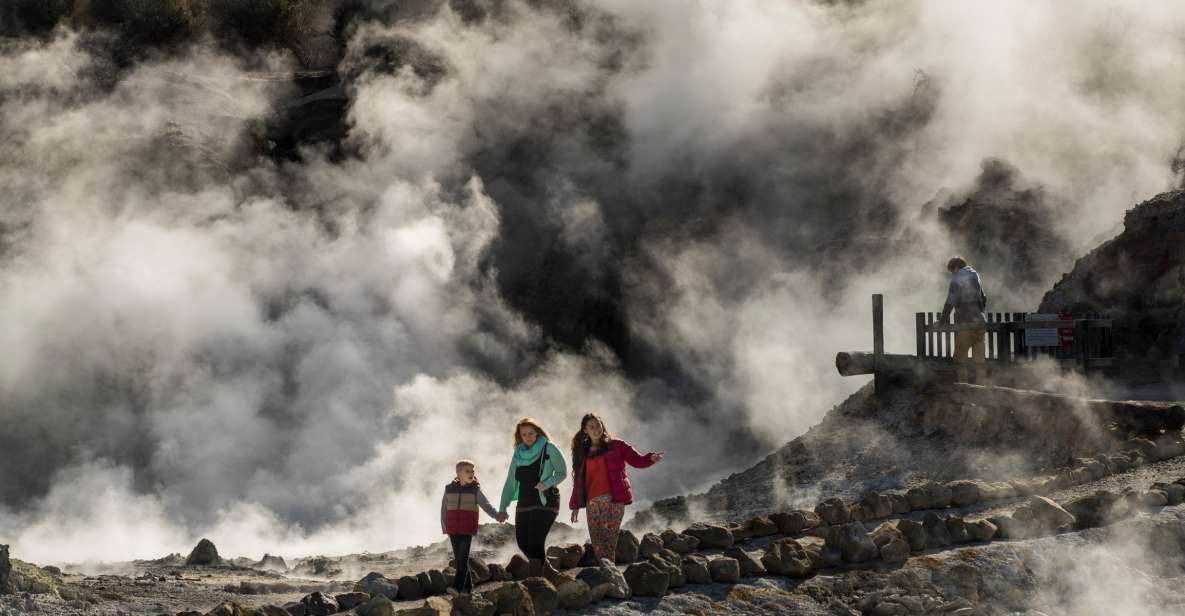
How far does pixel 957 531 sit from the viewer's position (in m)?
6.37

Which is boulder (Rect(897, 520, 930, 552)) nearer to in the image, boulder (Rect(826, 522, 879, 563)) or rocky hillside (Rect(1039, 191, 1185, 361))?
boulder (Rect(826, 522, 879, 563))

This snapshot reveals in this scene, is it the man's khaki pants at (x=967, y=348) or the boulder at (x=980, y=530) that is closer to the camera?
the boulder at (x=980, y=530)

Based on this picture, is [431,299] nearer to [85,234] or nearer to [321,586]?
[85,234]

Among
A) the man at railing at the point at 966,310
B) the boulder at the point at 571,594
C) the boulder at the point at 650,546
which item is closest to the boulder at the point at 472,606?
the boulder at the point at 571,594

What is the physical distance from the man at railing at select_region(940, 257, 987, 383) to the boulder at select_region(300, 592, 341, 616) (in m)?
7.35

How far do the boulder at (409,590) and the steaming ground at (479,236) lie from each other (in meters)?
8.70

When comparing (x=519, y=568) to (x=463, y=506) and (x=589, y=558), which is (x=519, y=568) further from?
(x=589, y=558)

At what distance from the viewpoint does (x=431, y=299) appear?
19.8 meters

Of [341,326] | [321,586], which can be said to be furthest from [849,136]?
[321,586]

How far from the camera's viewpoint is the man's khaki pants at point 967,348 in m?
11.4

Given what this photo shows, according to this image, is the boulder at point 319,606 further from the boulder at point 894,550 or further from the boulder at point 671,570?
the boulder at point 894,550

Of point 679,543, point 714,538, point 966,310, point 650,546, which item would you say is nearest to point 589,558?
point 650,546

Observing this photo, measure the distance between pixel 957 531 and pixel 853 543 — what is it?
27.1 inches

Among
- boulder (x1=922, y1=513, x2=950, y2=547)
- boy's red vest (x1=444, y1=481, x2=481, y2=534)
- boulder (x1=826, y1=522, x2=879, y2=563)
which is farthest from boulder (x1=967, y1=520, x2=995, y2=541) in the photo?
boy's red vest (x1=444, y1=481, x2=481, y2=534)
